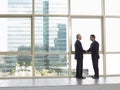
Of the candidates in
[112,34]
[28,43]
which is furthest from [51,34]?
[112,34]

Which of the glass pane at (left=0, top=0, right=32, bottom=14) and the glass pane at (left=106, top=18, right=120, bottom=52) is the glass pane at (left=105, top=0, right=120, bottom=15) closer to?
the glass pane at (left=106, top=18, right=120, bottom=52)

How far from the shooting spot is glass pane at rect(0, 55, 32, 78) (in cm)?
937

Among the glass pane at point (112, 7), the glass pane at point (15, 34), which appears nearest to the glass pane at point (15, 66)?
the glass pane at point (15, 34)

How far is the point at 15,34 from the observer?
9438mm

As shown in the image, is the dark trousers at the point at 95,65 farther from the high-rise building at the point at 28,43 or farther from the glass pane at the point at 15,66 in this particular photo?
the glass pane at the point at 15,66

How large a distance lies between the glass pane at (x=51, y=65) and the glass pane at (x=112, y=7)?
7.24 ft

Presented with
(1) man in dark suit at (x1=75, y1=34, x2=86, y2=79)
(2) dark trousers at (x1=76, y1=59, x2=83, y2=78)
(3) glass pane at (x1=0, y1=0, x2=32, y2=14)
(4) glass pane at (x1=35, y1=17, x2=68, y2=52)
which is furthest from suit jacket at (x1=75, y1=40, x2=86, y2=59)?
(3) glass pane at (x1=0, y1=0, x2=32, y2=14)

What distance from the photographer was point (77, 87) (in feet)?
22.6

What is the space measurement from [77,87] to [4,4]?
165 inches

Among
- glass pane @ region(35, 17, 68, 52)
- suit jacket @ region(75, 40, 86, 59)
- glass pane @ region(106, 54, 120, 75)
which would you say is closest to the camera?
suit jacket @ region(75, 40, 86, 59)

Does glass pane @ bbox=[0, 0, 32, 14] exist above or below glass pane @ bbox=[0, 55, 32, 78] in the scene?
above

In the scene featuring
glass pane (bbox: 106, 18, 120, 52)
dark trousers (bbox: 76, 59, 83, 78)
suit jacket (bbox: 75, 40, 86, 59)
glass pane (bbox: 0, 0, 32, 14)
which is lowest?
dark trousers (bbox: 76, 59, 83, 78)

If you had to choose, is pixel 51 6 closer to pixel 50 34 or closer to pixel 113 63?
pixel 50 34

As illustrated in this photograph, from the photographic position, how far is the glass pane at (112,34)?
977cm
